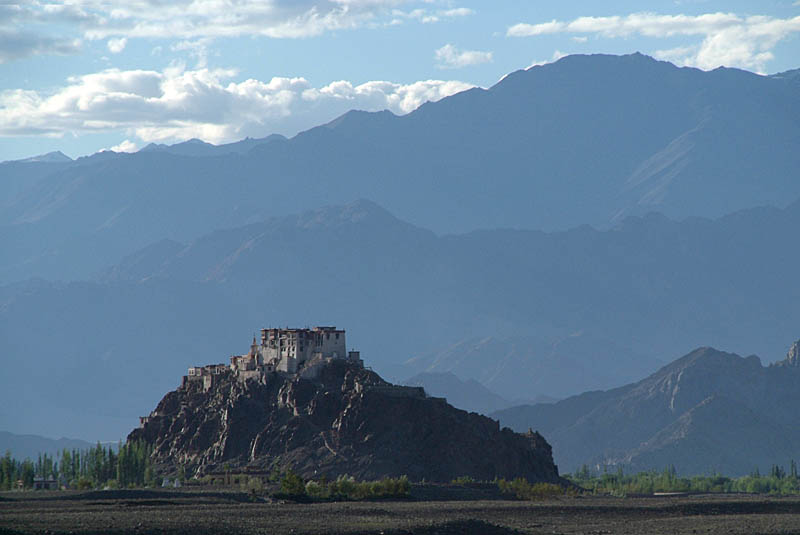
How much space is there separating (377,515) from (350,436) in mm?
59337

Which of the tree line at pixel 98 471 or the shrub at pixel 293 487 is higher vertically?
the tree line at pixel 98 471

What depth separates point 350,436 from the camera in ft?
576

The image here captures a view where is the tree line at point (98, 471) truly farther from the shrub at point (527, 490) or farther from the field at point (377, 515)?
the shrub at point (527, 490)

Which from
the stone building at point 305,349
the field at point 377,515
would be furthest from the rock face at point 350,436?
the field at point 377,515

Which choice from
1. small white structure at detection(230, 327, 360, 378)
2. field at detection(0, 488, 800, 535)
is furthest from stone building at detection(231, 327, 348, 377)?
field at detection(0, 488, 800, 535)

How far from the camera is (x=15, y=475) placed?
175000mm

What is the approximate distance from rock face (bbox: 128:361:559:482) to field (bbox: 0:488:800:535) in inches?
917

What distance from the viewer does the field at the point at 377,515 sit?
99.2 metres

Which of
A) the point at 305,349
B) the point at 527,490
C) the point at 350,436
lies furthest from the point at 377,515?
the point at 305,349

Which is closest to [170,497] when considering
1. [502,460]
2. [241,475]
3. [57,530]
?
[241,475]

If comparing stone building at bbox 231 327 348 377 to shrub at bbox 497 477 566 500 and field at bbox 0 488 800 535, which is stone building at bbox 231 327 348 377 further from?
field at bbox 0 488 800 535

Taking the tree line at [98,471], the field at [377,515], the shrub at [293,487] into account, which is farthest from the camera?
the tree line at [98,471]

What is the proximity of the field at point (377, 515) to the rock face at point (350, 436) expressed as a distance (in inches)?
917

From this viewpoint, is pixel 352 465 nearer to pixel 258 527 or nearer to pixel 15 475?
pixel 15 475
